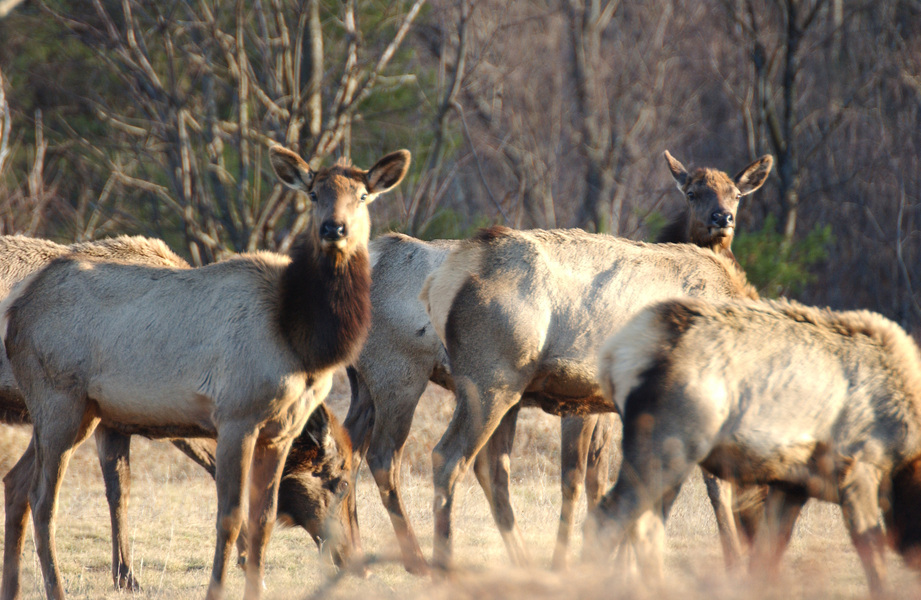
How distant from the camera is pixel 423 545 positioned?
767 centimetres

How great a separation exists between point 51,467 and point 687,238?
18.2ft

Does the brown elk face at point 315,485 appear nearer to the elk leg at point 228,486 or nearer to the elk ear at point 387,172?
the elk leg at point 228,486

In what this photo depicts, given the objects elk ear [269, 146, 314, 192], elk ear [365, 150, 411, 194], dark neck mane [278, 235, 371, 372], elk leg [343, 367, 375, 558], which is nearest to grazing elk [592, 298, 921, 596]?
dark neck mane [278, 235, 371, 372]

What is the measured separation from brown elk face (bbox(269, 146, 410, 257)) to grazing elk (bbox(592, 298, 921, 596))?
77.1 inches

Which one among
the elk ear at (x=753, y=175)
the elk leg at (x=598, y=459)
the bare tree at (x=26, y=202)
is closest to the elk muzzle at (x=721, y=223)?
the elk ear at (x=753, y=175)

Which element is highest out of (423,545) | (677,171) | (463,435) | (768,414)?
(677,171)

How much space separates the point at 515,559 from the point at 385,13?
906cm

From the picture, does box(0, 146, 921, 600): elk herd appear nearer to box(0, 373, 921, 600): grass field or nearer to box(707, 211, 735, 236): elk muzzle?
box(707, 211, 735, 236): elk muzzle

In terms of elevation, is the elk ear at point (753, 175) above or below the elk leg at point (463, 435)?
above

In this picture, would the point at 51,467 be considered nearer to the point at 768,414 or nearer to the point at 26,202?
the point at 768,414

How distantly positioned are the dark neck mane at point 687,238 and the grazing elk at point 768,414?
2.96 m

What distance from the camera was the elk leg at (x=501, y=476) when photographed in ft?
21.7

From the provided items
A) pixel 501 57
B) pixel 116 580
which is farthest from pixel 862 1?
pixel 116 580

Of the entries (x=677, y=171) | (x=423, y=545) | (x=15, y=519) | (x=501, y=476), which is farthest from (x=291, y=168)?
(x=677, y=171)
